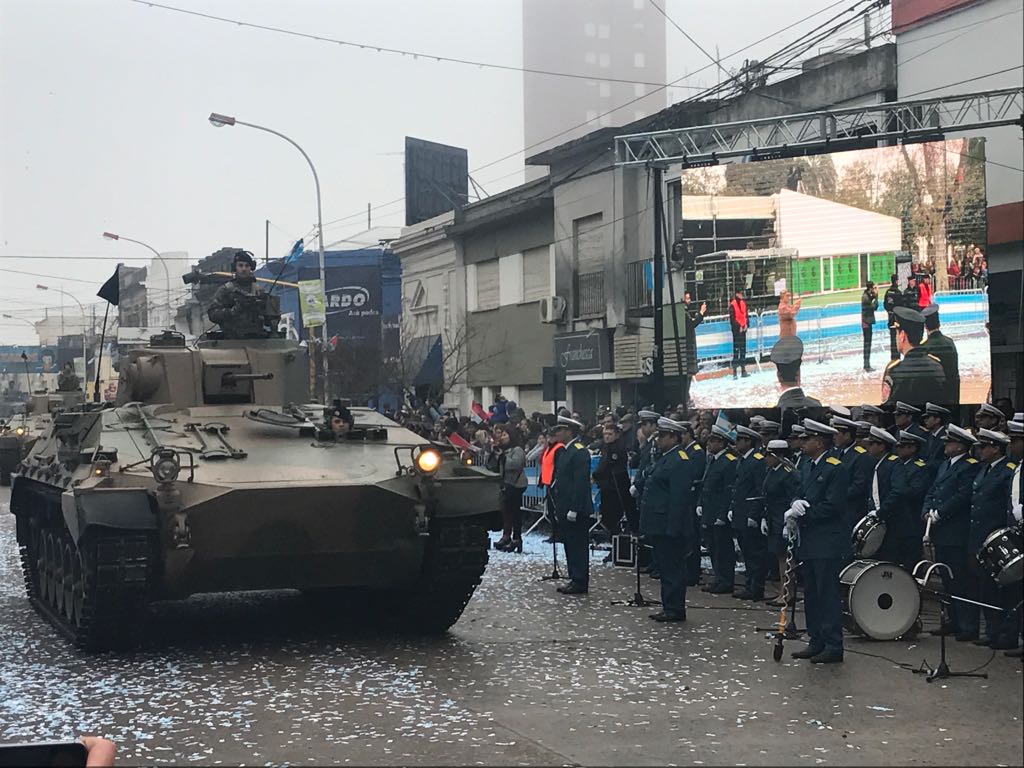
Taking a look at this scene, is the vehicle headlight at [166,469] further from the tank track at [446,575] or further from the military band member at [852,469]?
the military band member at [852,469]

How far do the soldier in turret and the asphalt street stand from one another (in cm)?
256

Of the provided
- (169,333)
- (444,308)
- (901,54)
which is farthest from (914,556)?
(444,308)

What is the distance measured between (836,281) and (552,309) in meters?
12.6

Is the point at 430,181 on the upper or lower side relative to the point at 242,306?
upper

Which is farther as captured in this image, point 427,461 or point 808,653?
point 427,461

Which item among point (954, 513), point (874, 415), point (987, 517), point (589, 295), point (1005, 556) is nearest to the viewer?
point (1005, 556)

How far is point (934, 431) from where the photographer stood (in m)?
12.0

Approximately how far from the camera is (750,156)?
17.2 meters

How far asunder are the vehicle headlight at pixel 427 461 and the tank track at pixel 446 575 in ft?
1.26

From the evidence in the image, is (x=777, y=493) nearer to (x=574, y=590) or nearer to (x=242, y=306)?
(x=574, y=590)

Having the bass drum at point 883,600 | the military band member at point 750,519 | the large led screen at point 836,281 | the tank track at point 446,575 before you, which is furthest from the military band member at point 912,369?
the tank track at point 446,575

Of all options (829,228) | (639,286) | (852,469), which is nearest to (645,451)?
(829,228)

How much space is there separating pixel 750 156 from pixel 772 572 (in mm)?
5838

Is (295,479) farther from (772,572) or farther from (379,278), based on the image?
(379,278)
